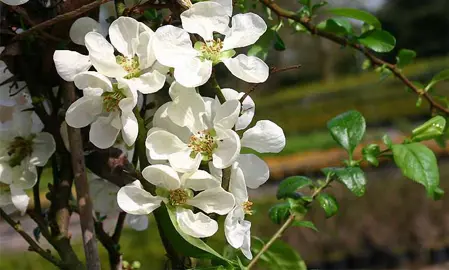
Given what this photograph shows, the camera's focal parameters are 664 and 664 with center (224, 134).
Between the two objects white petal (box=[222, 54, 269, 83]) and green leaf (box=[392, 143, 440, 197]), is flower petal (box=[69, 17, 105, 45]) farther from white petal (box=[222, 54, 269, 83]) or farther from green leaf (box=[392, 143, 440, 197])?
green leaf (box=[392, 143, 440, 197])

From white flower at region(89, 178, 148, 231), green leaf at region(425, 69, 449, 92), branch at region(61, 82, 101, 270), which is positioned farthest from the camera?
green leaf at region(425, 69, 449, 92)

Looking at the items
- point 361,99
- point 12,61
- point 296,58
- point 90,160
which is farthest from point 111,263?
point 296,58

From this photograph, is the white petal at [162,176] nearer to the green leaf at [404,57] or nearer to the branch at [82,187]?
the branch at [82,187]

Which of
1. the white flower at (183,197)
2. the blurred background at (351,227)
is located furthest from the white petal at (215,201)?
the blurred background at (351,227)

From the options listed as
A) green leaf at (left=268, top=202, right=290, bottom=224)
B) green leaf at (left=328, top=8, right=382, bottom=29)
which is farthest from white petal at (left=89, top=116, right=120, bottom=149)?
green leaf at (left=328, top=8, right=382, bottom=29)

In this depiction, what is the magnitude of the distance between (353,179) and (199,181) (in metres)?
0.24

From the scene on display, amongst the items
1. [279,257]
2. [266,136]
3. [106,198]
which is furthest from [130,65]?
[279,257]

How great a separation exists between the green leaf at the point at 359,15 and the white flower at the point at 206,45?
0.30 meters

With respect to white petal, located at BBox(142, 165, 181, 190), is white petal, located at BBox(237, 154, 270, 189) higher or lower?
lower

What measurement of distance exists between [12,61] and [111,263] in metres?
0.22

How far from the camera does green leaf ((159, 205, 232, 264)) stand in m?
0.49

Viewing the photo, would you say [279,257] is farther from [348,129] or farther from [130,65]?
[130,65]

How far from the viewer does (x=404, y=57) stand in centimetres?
86

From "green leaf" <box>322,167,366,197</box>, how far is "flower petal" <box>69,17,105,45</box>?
29cm
